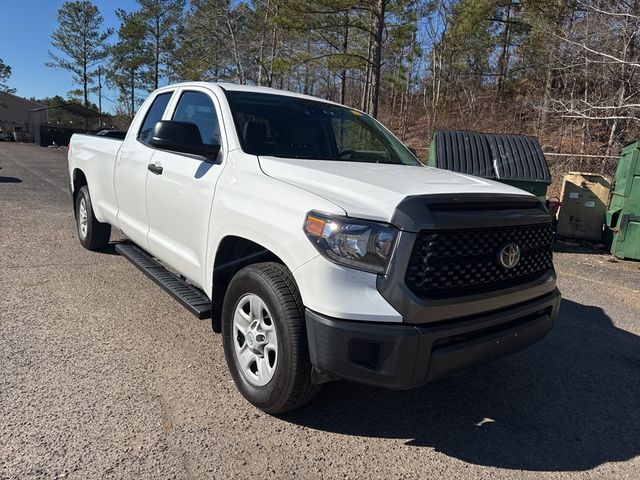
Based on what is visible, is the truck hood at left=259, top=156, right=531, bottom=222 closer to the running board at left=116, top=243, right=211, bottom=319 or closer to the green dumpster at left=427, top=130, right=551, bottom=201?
the running board at left=116, top=243, right=211, bottom=319

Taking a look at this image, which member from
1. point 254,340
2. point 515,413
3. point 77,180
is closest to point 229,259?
point 254,340

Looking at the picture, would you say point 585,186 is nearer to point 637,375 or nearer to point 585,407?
point 637,375

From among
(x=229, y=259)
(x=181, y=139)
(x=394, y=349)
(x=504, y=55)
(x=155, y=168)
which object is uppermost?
(x=504, y=55)

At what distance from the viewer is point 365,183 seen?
266 centimetres

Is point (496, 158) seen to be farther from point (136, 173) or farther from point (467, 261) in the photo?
point (467, 261)

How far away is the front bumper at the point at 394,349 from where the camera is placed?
229cm

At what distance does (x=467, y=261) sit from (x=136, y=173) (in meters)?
3.09

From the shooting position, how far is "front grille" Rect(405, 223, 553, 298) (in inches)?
93.0

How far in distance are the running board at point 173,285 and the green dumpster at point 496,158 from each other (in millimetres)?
5461

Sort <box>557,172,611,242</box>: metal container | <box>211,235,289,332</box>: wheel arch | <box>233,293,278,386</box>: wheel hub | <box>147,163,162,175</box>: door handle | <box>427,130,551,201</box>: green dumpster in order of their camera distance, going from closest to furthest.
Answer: <box>233,293,278,386</box>: wheel hub < <box>211,235,289,332</box>: wheel arch < <box>147,163,162,175</box>: door handle < <box>427,130,551,201</box>: green dumpster < <box>557,172,611,242</box>: metal container

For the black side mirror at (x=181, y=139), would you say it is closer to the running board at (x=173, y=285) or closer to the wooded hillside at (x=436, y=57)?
the running board at (x=173, y=285)

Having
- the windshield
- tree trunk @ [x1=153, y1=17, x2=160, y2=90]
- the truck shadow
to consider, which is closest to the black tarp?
the windshield

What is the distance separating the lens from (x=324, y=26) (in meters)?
15.5

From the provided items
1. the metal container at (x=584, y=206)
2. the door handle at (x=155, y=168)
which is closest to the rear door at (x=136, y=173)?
the door handle at (x=155, y=168)
